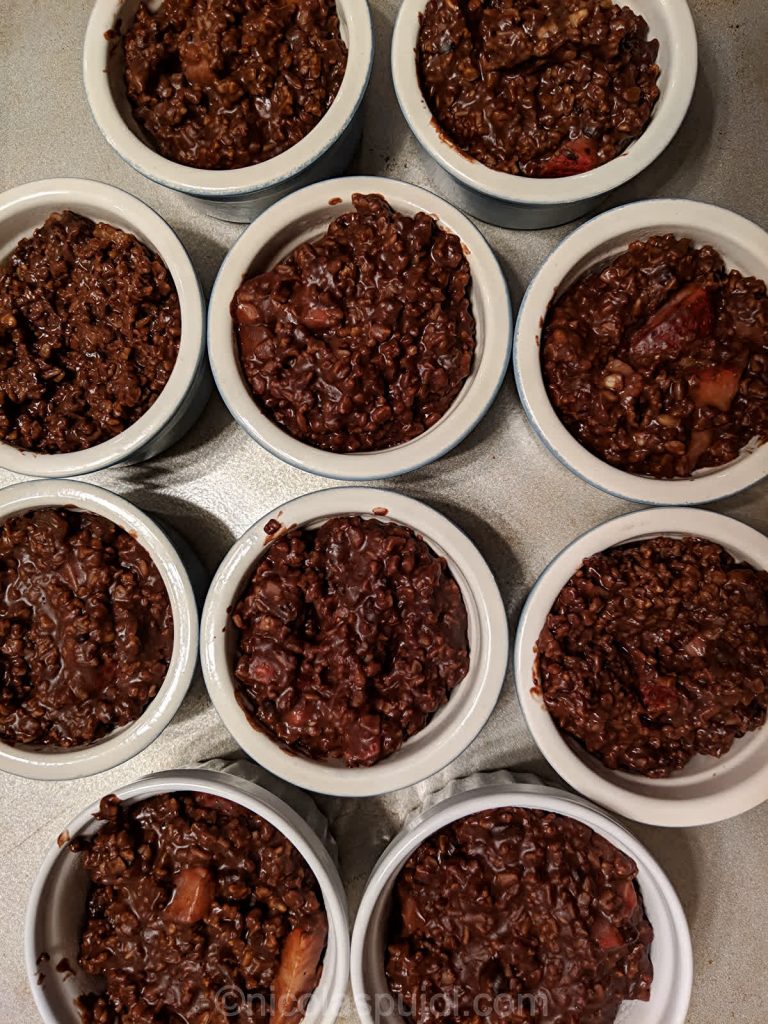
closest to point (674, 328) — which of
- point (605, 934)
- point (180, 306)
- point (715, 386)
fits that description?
point (715, 386)

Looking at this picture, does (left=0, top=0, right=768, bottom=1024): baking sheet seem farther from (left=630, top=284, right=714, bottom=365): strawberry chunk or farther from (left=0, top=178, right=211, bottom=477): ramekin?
(left=630, top=284, right=714, bottom=365): strawberry chunk

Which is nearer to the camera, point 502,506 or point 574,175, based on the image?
point 574,175

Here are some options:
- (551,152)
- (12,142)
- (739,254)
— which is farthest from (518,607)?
(12,142)

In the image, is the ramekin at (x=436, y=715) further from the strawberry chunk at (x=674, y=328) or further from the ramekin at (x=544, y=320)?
the strawberry chunk at (x=674, y=328)

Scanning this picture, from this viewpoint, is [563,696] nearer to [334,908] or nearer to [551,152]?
[334,908]

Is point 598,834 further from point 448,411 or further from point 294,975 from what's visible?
point 448,411

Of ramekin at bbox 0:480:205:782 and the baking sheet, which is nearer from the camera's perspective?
ramekin at bbox 0:480:205:782

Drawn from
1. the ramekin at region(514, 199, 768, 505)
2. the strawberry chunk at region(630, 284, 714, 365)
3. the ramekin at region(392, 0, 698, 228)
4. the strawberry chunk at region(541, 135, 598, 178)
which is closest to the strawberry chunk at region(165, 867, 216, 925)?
the ramekin at region(514, 199, 768, 505)
